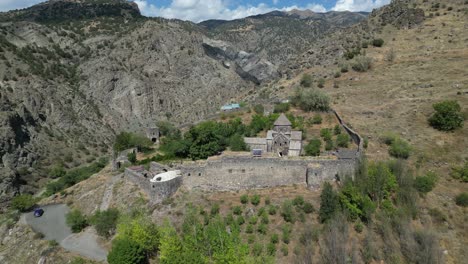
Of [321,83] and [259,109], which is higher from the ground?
[321,83]

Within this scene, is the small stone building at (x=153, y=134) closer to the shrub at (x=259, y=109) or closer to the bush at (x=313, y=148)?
the shrub at (x=259, y=109)

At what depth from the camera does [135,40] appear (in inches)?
4038

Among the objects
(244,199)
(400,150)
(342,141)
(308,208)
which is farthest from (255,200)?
(400,150)

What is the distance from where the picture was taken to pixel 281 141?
37969 millimetres

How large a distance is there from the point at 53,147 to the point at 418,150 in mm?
57425

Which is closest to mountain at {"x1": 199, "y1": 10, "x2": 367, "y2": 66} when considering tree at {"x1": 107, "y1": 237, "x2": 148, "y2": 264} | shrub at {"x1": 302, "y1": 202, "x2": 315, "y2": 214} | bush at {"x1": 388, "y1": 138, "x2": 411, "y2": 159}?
bush at {"x1": 388, "y1": 138, "x2": 411, "y2": 159}

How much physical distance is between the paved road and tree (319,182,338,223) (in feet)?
53.8

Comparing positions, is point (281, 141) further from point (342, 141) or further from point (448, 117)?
point (448, 117)

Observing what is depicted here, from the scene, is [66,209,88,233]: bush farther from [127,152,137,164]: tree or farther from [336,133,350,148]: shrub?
[336,133,350,148]: shrub

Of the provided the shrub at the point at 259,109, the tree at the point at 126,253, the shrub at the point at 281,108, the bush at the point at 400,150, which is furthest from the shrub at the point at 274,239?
the shrub at the point at 259,109

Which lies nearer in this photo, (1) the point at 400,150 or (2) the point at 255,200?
(2) the point at 255,200

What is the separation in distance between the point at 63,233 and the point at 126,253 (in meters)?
10.7

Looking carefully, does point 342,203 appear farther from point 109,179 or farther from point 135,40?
point 135,40

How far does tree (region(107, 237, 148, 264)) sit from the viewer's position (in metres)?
25.4
